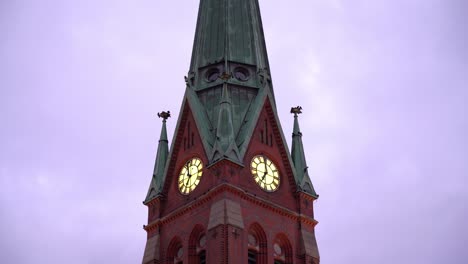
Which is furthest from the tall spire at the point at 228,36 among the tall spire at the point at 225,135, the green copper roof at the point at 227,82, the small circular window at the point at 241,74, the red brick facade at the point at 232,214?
the red brick facade at the point at 232,214

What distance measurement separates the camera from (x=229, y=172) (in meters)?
79.0

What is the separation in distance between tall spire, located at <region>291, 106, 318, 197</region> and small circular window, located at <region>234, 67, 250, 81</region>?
4874 mm

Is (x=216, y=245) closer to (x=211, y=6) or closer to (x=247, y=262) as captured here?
(x=247, y=262)

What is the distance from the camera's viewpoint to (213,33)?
298 feet

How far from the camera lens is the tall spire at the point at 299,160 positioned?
83.9 metres

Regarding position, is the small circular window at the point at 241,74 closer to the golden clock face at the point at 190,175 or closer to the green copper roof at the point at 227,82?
the green copper roof at the point at 227,82

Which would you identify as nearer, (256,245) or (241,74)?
(256,245)

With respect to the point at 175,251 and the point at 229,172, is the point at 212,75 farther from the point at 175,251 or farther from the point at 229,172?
the point at 175,251

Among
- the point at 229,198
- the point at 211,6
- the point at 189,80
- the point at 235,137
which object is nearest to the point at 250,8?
the point at 211,6

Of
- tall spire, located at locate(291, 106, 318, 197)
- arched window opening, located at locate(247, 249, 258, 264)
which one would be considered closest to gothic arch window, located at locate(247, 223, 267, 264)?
arched window opening, located at locate(247, 249, 258, 264)

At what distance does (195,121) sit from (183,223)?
29.2 ft

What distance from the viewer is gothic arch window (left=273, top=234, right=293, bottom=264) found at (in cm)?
7912

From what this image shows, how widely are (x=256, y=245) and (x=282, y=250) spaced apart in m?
2.77

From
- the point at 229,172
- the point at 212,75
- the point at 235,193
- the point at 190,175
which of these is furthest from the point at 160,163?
the point at 235,193
